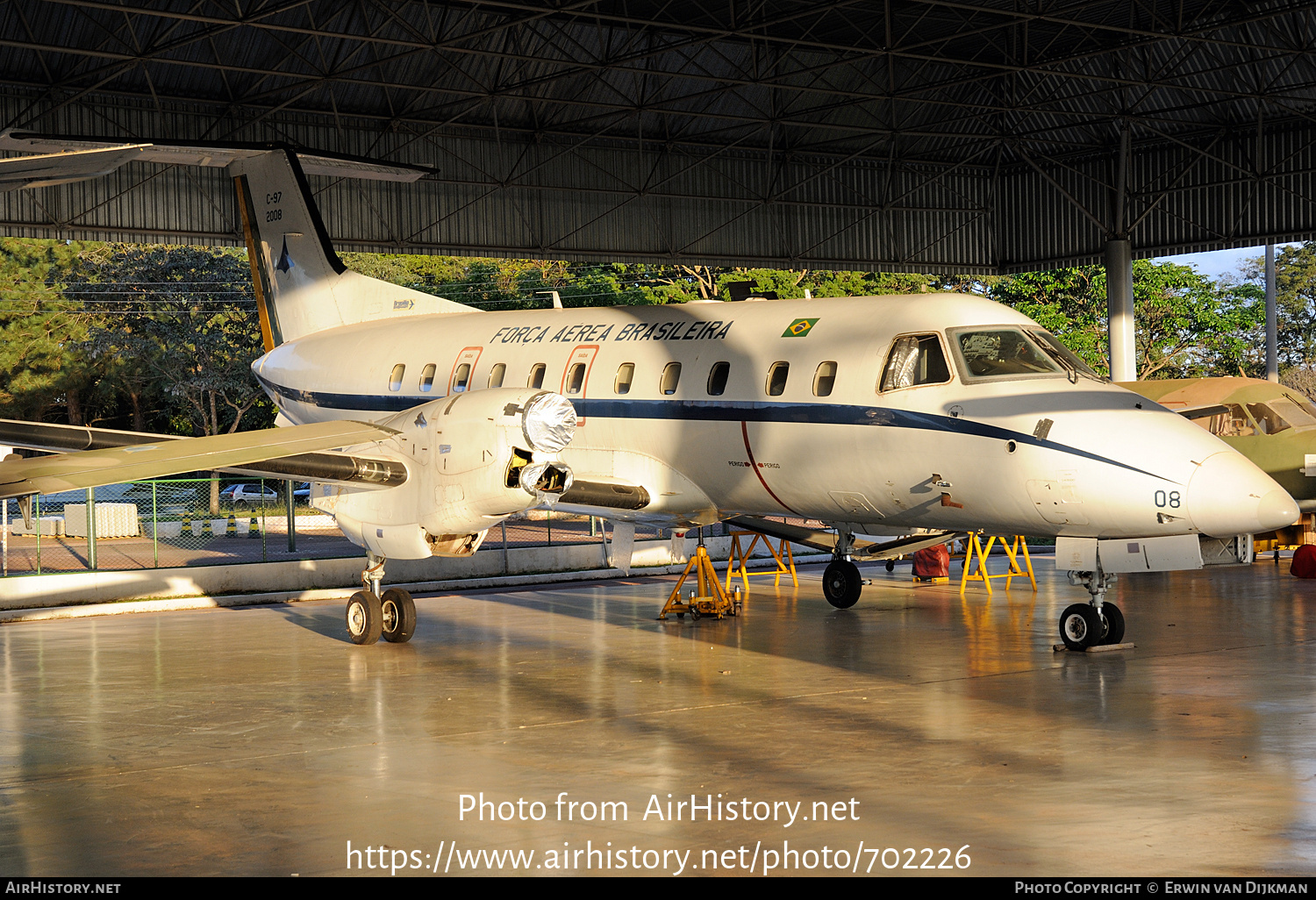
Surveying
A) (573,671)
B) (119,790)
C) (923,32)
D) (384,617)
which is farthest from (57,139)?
(923,32)

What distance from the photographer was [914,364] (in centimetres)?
1214

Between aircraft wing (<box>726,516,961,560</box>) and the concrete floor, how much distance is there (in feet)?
5.62

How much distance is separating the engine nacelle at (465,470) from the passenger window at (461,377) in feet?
9.20

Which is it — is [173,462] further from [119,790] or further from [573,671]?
[573,671]

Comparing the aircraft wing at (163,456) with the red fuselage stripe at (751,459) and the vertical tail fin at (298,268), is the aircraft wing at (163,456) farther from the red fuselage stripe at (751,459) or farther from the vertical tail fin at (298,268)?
the vertical tail fin at (298,268)

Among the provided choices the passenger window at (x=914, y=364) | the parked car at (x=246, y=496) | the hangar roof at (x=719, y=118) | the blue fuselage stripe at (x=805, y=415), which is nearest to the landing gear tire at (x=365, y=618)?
the blue fuselage stripe at (x=805, y=415)

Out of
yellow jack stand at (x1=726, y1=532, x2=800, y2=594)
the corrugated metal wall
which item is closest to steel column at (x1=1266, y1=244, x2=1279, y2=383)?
the corrugated metal wall

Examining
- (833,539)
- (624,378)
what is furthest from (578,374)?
(833,539)

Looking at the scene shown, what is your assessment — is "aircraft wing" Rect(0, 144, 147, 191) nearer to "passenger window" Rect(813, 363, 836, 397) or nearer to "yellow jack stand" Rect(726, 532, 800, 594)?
"passenger window" Rect(813, 363, 836, 397)

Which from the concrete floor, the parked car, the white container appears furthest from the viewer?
the parked car

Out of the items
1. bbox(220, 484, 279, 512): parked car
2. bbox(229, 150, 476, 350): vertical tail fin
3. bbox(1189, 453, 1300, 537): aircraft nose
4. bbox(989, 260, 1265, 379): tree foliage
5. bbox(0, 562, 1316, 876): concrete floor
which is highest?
bbox(989, 260, 1265, 379): tree foliage

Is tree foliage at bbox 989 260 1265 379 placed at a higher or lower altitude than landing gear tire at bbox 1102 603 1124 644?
higher

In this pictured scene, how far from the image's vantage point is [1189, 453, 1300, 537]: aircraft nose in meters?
10.4

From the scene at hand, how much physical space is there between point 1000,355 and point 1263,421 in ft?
32.2
